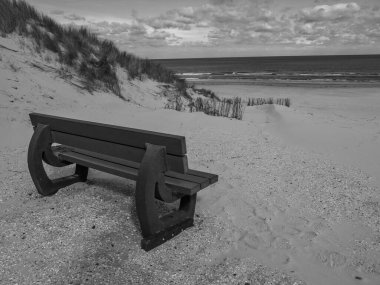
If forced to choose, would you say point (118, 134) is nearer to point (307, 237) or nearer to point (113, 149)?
point (113, 149)

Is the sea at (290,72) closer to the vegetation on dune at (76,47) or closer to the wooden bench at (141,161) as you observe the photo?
the vegetation on dune at (76,47)

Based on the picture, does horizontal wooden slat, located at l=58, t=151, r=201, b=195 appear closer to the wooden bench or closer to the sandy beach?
the wooden bench

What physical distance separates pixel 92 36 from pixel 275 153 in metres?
11.4

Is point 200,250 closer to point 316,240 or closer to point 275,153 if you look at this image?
point 316,240

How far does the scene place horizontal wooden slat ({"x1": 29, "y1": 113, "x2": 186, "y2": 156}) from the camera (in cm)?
297

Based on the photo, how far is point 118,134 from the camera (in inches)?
130

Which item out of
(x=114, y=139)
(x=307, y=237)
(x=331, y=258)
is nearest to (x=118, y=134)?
(x=114, y=139)

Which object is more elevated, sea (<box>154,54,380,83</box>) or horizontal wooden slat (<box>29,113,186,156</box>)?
horizontal wooden slat (<box>29,113,186,156</box>)

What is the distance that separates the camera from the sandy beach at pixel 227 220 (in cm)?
296

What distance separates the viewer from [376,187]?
4812 mm

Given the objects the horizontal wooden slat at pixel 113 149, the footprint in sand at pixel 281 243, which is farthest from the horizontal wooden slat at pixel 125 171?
the footprint in sand at pixel 281 243

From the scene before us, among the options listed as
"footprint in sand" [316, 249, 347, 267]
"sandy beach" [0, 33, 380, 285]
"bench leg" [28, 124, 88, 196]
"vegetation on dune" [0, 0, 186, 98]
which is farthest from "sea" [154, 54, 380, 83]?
"footprint in sand" [316, 249, 347, 267]

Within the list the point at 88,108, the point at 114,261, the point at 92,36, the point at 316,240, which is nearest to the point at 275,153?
the point at 316,240

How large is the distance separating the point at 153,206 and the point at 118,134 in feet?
2.29
